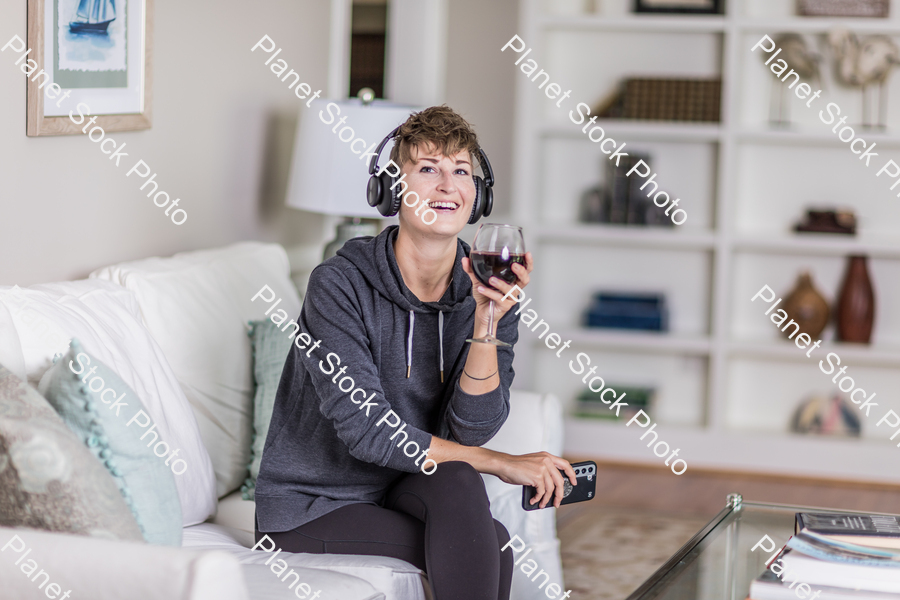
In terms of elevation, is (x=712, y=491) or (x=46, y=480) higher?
(x=46, y=480)

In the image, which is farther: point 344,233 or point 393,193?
point 344,233

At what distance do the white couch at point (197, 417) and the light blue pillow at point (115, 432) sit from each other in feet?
0.36

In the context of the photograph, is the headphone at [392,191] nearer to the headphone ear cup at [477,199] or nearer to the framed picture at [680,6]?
the headphone ear cup at [477,199]

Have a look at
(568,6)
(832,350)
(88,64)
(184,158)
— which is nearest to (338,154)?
(184,158)

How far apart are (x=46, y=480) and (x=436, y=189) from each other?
761 millimetres

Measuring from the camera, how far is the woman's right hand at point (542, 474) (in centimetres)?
151

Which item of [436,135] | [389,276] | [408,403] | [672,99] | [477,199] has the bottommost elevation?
[408,403]

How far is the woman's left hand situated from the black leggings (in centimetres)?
25

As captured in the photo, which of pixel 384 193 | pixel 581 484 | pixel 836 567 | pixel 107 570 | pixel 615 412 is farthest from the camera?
pixel 615 412

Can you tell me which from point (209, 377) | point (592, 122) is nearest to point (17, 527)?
point (209, 377)

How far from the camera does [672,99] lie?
364cm

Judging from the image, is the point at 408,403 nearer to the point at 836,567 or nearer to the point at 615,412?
the point at 836,567

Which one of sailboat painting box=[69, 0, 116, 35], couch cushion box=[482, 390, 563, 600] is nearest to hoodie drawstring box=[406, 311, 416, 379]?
couch cushion box=[482, 390, 563, 600]

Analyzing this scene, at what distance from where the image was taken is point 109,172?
2092 mm
